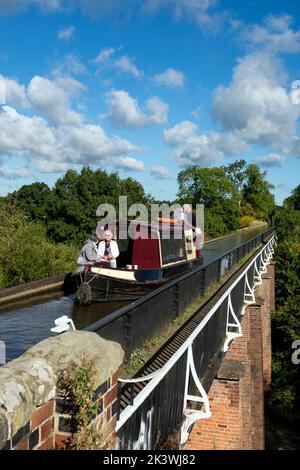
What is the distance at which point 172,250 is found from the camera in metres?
12.9

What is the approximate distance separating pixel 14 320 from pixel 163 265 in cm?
440

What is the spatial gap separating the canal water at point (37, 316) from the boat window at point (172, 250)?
2.18m

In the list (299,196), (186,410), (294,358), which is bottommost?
(294,358)

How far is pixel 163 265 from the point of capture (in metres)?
11.6

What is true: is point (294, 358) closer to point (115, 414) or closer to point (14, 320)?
point (14, 320)

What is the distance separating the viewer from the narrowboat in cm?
1046

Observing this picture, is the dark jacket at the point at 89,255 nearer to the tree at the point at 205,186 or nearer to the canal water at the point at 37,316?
the canal water at the point at 37,316

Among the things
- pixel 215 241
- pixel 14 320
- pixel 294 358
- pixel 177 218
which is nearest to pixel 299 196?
pixel 215 241

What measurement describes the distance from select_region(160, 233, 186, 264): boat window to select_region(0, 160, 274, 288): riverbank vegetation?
4950 millimetres

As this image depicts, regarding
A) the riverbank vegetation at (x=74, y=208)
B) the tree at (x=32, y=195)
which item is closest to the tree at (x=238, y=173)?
the riverbank vegetation at (x=74, y=208)

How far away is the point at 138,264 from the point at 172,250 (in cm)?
166

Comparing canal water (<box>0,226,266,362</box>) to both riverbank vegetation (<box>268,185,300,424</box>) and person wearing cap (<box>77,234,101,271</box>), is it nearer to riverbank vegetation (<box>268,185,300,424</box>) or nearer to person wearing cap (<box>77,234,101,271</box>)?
person wearing cap (<box>77,234,101,271</box>)

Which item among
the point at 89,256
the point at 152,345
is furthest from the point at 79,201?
the point at 152,345

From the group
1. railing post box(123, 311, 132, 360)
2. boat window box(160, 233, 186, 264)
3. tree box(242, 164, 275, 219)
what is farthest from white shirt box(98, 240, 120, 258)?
tree box(242, 164, 275, 219)
